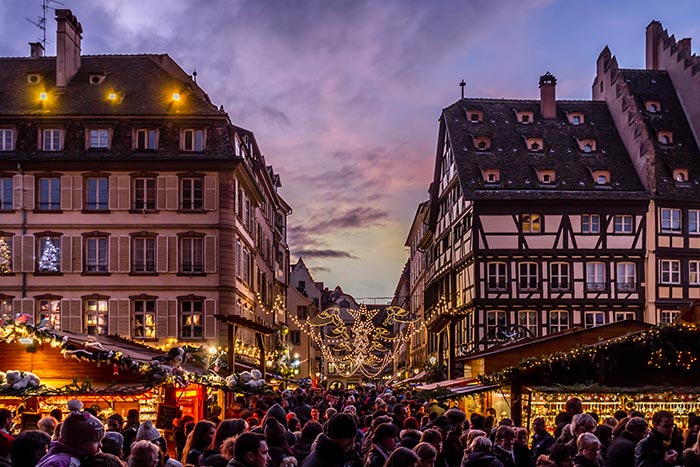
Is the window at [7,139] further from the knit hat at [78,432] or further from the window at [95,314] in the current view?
the knit hat at [78,432]

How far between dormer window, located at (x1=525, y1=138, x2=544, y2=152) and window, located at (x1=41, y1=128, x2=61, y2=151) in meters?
22.9

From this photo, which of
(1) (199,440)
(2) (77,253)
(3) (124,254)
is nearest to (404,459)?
(1) (199,440)

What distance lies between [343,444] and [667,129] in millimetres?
45331

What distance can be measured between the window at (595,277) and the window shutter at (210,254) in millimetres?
17402

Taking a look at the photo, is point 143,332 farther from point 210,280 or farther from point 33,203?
point 33,203

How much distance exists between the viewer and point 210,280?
40.2 meters

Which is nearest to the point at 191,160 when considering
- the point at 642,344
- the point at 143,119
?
the point at 143,119

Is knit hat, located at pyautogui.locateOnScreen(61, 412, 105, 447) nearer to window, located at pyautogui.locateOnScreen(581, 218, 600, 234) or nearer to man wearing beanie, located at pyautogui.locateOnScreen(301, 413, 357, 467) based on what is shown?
man wearing beanie, located at pyautogui.locateOnScreen(301, 413, 357, 467)

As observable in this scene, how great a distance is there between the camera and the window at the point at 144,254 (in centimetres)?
4053

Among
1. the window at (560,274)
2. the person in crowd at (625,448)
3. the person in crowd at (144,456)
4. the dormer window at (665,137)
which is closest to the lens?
the person in crowd at (144,456)

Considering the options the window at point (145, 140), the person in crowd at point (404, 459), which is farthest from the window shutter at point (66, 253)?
the person in crowd at point (404, 459)

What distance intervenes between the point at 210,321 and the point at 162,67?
1245 centimetres

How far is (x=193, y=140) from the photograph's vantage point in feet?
134

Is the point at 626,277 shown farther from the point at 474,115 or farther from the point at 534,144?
the point at 474,115
